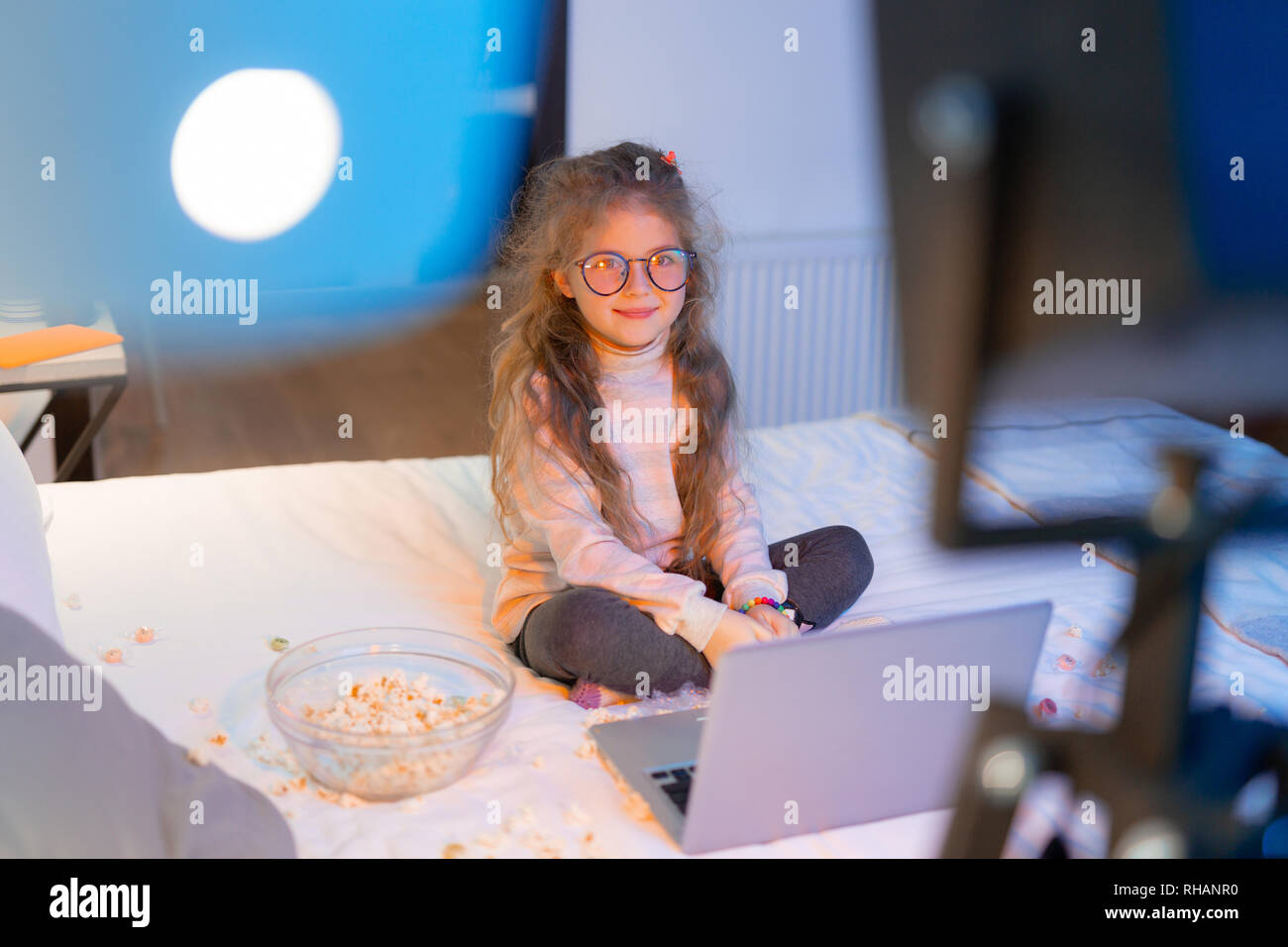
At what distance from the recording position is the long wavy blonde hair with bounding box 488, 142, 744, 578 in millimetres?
1210

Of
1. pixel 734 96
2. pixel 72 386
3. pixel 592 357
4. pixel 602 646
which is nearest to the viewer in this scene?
pixel 602 646

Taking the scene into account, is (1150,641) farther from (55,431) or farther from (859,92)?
(55,431)

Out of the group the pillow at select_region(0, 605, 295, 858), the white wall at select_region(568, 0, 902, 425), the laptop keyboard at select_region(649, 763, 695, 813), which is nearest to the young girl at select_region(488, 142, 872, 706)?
the laptop keyboard at select_region(649, 763, 695, 813)

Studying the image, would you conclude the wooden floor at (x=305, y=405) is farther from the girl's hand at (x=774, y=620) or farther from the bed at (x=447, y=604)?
the girl's hand at (x=774, y=620)

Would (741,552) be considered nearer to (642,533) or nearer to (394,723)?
(642,533)

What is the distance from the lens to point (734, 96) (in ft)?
7.57

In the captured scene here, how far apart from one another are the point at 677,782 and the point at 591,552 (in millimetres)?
303

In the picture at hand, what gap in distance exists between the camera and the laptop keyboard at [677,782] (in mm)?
904

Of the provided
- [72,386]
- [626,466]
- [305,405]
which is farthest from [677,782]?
[305,405]

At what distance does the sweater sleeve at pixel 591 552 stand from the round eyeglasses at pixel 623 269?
16 cm

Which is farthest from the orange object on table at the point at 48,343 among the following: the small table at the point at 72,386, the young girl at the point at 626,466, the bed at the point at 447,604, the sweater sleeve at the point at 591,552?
the sweater sleeve at the point at 591,552
